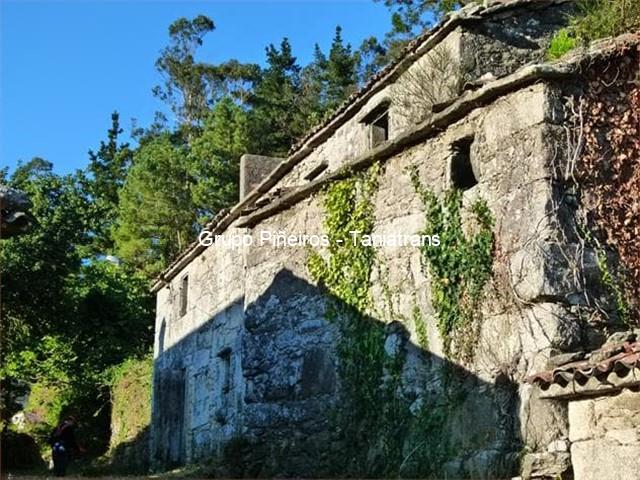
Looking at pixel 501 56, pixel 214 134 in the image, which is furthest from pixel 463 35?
pixel 214 134

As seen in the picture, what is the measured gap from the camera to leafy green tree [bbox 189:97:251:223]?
1047 inches

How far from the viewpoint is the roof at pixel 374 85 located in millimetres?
10953

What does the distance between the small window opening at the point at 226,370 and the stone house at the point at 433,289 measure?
3.58 meters

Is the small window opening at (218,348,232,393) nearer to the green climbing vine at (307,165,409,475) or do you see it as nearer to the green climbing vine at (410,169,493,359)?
the green climbing vine at (307,165,409,475)

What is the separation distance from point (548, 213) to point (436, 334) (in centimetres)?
159

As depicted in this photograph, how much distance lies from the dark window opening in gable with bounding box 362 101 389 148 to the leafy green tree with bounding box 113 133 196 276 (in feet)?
52.6

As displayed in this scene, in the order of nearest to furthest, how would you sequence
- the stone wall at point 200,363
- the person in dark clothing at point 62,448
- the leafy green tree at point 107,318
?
the person in dark clothing at point 62,448 < the stone wall at point 200,363 < the leafy green tree at point 107,318

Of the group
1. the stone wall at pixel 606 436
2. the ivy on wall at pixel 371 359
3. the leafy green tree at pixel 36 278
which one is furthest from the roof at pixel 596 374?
the leafy green tree at pixel 36 278

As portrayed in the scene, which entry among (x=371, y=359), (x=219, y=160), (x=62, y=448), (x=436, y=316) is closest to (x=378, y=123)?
(x=371, y=359)

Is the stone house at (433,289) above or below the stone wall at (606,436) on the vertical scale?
above

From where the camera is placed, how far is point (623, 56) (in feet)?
25.8

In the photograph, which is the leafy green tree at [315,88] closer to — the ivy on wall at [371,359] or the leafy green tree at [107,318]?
the leafy green tree at [107,318]

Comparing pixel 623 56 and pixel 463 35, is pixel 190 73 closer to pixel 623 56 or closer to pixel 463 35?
pixel 463 35

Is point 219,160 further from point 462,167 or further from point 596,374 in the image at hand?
point 596,374
